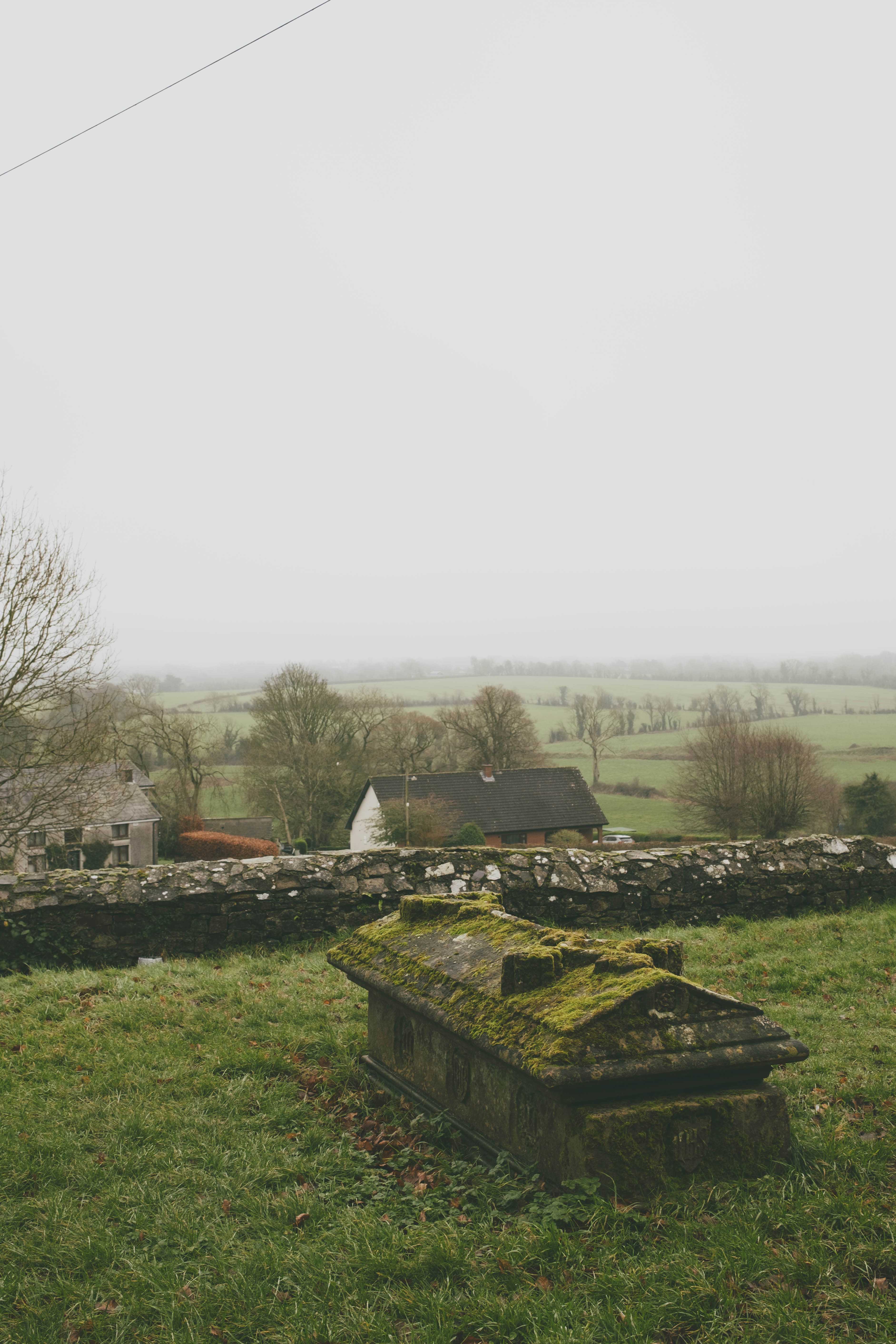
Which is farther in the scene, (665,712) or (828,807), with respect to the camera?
(665,712)

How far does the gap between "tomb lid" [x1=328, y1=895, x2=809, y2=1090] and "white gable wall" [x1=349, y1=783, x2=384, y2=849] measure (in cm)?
3672

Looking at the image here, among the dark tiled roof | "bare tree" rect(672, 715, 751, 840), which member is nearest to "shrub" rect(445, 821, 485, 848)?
the dark tiled roof

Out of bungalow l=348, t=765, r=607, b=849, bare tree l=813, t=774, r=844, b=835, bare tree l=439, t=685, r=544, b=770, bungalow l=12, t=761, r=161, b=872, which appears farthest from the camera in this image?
bare tree l=439, t=685, r=544, b=770

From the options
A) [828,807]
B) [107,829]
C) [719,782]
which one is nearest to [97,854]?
[107,829]

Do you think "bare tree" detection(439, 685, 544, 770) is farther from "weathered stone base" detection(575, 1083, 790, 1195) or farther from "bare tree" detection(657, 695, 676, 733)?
"weathered stone base" detection(575, 1083, 790, 1195)

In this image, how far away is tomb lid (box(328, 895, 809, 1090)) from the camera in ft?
11.6

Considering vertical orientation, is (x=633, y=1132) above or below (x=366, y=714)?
below

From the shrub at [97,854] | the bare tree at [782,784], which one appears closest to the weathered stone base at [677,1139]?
the shrub at [97,854]

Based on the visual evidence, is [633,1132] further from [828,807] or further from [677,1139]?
[828,807]

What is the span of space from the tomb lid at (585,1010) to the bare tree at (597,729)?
154 ft

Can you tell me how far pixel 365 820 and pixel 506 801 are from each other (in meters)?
7.42

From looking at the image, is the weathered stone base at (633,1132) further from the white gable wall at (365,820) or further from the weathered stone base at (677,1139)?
the white gable wall at (365,820)

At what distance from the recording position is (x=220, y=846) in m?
39.4

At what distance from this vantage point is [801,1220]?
3.23 meters
